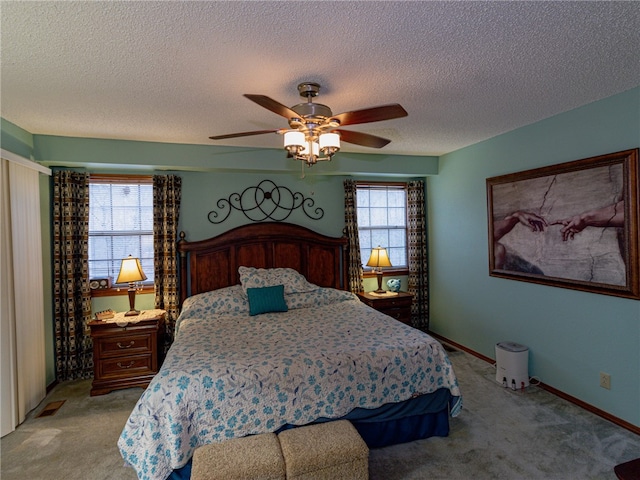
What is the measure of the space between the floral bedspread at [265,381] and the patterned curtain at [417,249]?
6.71 feet

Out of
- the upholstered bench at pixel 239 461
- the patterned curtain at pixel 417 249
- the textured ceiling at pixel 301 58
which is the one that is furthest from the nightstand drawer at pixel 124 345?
the patterned curtain at pixel 417 249

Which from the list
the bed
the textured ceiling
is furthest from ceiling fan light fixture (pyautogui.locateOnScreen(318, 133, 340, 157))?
the bed

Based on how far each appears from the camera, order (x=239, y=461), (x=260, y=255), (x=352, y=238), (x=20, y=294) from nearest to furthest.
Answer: (x=239, y=461), (x=20, y=294), (x=260, y=255), (x=352, y=238)

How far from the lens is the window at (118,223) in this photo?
405 centimetres

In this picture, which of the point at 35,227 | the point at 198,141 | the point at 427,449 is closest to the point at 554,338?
the point at 427,449

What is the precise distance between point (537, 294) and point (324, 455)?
2730 mm

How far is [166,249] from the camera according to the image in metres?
4.10

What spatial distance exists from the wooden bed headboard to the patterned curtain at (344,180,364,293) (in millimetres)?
98

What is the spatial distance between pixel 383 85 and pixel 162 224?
299 centimetres

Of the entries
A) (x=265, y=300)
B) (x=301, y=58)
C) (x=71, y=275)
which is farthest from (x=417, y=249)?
(x=71, y=275)

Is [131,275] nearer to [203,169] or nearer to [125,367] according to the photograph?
[125,367]

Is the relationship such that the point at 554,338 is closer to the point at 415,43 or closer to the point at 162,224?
the point at 415,43

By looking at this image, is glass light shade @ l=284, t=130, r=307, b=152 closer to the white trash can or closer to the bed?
the bed

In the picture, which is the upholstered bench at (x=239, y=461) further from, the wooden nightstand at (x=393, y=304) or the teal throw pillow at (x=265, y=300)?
the wooden nightstand at (x=393, y=304)
